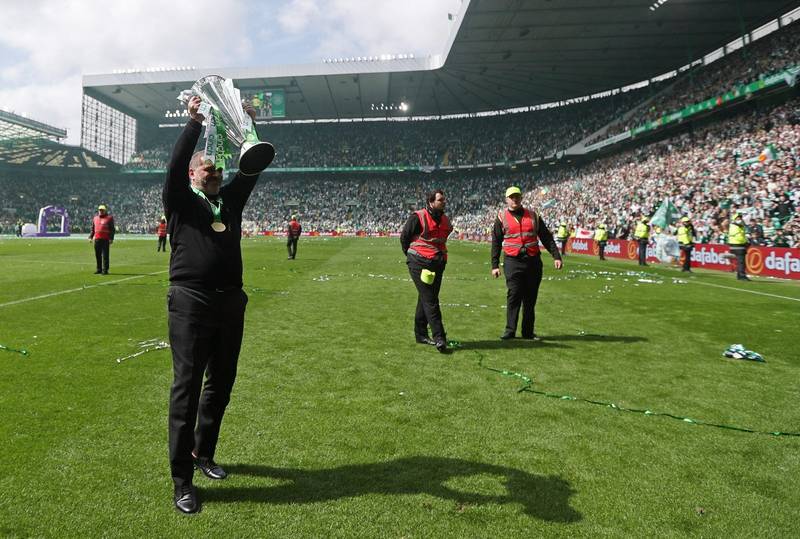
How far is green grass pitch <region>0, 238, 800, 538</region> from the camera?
115 inches

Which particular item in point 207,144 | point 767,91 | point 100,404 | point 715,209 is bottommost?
point 100,404

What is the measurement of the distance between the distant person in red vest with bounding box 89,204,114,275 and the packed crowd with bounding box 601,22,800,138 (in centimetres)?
3344

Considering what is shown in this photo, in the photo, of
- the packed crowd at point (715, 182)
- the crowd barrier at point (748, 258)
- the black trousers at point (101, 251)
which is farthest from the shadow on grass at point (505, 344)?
the packed crowd at point (715, 182)

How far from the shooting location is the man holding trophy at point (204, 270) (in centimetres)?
308

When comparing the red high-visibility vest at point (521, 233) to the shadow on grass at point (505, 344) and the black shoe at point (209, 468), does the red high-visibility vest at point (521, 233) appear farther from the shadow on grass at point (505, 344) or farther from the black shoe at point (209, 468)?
the black shoe at point (209, 468)

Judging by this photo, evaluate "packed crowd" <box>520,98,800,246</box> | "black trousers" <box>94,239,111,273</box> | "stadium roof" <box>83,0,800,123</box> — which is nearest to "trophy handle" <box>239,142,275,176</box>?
"black trousers" <box>94,239,111,273</box>

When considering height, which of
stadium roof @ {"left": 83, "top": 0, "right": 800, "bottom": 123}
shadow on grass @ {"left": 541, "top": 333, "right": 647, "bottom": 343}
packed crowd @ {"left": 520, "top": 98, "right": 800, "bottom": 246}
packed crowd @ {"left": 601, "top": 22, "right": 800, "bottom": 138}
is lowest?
shadow on grass @ {"left": 541, "top": 333, "right": 647, "bottom": 343}

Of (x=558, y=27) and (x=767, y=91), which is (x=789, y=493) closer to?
(x=767, y=91)

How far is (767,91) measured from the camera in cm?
2967

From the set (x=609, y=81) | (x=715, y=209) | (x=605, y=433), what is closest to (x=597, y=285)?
(x=605, y=433)

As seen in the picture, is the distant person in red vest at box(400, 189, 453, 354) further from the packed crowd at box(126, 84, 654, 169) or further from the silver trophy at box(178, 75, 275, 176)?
the packed crowd at box(126, 84, 654, 169)

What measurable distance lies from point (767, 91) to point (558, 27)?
14.2 metres

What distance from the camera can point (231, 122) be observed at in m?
3.53

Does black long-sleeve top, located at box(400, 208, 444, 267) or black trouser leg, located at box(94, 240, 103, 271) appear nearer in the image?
black long-sleeve top, located at box(400, 208, 444, 267)
